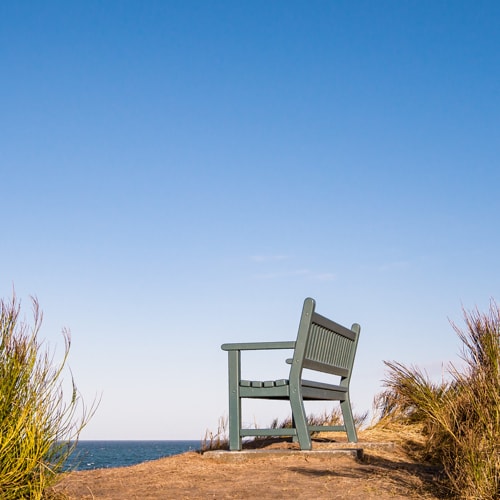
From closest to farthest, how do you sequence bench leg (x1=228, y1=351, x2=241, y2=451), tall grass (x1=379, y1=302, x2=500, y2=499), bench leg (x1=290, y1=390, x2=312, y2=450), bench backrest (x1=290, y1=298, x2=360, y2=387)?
tall grass (x1=379, y1=302, x2=500, y2=499) < bench leg (x1=290, y1=390, x2=312, y2=450) < bench backrest (x1=290, y1=298, x2=360, y2=387) < bench leg (x1=228, y1=351, x2=241, y2=451)

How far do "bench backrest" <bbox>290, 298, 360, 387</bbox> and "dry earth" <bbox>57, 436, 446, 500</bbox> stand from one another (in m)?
1.04

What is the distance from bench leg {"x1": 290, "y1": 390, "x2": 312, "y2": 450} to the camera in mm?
8094

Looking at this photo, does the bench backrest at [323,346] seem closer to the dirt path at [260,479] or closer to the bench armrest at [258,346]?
the bench armrest at [258,346]

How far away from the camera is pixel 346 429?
9.58 meters

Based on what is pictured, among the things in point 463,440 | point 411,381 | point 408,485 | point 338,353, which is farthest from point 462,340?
point 338,353

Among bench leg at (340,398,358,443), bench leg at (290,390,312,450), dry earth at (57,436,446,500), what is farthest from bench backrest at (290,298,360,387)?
dry earth at (57,436,446,500)

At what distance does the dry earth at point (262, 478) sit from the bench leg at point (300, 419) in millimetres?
199

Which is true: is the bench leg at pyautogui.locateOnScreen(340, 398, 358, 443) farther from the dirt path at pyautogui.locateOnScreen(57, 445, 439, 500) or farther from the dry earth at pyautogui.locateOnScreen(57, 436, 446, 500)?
the dirt path at pyautogui.locateOnScreen(57, 445, 439, 500)

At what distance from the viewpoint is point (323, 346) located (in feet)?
29.7

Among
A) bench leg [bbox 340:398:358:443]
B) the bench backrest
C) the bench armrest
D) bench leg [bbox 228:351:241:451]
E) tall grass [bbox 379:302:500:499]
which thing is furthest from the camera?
bench leg [bbox 340:398:358:443]

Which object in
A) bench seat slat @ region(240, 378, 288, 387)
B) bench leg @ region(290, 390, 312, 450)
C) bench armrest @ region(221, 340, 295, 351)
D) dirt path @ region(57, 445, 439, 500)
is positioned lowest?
dirt path @ region(57, 445, 439, 500)

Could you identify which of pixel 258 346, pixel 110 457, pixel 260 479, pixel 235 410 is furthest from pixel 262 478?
pixel 110 457

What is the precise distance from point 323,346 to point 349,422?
1273mm

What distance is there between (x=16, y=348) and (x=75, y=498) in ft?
5.02
